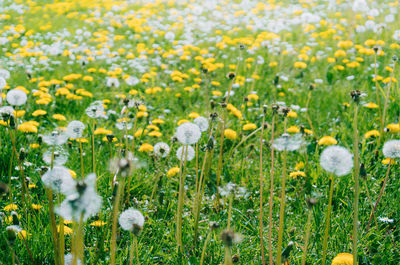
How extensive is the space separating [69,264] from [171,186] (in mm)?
791

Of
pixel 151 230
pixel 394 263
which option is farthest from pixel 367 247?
pixel 151 230

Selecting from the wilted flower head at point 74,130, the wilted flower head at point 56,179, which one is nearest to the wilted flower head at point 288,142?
the wilted flower head at point 56,179

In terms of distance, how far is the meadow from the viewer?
1199mm

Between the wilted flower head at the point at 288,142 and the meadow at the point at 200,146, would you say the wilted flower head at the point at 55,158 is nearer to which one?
the meadow at the point at 200,146

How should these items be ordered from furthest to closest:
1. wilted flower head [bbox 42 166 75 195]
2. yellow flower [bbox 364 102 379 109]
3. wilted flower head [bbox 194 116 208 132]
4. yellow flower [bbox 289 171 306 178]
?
yellow flower [bbox 364 102 379 109], yellow flower [bbox 289 171 306 178], wilted flower head [bbox 194 116 208 132], wilted flower head [bbox 42 166 75 195]

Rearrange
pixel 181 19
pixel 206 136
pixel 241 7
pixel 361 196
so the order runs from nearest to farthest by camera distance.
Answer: pixel 361 196 < pixel 206 136 < pixel 181 19 < pixel 241 7

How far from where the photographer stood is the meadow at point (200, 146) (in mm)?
1199

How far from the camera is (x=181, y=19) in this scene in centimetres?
597

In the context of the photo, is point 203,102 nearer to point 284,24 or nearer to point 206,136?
point 206,136

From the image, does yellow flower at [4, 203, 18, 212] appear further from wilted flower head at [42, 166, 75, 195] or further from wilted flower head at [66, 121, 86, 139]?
wilted flower head at [42, 166, 75, 195]

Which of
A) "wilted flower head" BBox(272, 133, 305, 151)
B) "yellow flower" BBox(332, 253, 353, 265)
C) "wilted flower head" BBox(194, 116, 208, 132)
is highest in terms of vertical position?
"wilted flower head" BBox(272, 133, 305, 151)

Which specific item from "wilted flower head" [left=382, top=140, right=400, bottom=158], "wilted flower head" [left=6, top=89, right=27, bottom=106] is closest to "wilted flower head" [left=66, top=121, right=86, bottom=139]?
"wilted flower head" [left=6, top=89, right=27, bottom=106]

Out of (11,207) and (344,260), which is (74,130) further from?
(344,260)

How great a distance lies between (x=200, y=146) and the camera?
7.06 feet
